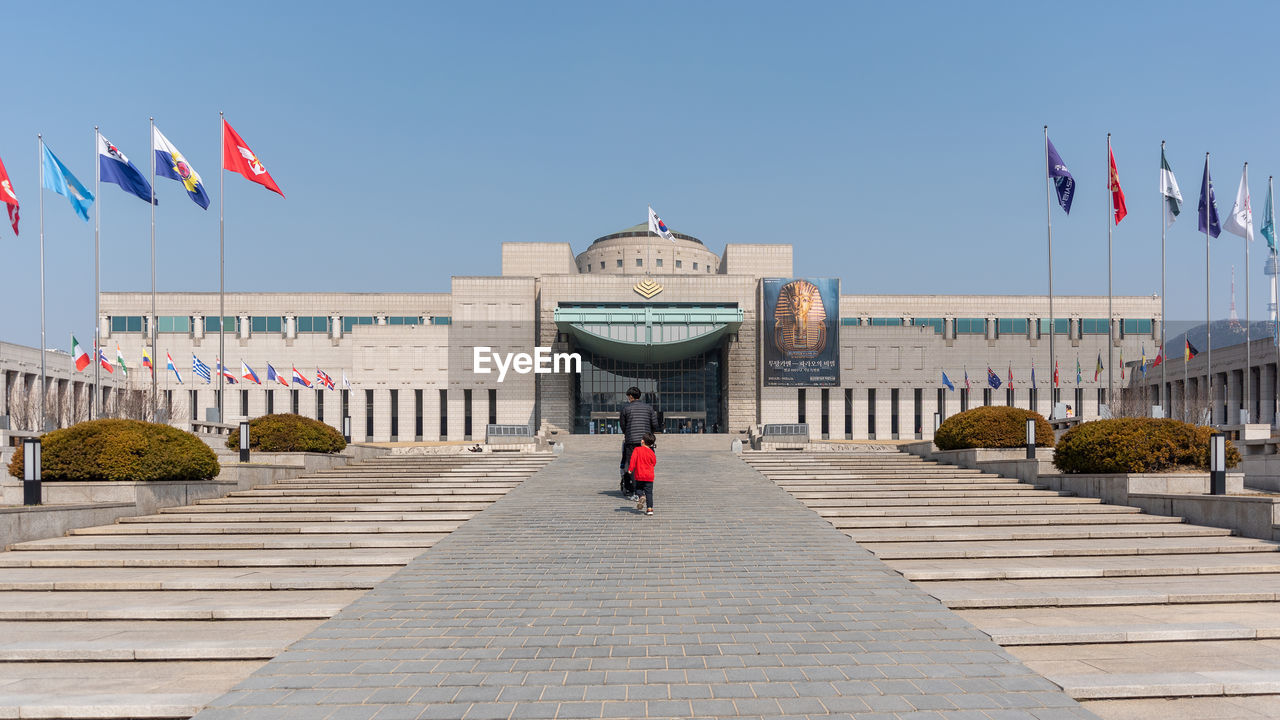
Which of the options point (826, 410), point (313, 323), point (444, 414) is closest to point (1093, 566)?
point (826, 410)

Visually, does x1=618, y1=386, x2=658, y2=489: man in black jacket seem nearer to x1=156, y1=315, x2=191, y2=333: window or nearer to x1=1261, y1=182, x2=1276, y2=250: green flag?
x1=1261, y1=182, x2=1276, y2=250: green flag

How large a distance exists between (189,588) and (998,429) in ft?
64.6

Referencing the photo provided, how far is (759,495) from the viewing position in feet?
59.2

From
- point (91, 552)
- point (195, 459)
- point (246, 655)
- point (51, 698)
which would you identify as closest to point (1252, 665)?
point (246, 655)

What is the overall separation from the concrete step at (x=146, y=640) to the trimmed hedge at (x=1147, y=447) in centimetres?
1561

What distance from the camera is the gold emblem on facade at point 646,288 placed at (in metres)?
60.2

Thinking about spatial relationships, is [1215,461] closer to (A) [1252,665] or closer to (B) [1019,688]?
(A) [1252,665]

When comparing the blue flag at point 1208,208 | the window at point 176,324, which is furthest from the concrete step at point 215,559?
the window at point 176,324

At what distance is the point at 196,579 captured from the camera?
10.3 meters

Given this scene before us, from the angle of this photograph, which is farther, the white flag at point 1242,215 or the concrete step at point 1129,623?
the white flag at point 1242,215

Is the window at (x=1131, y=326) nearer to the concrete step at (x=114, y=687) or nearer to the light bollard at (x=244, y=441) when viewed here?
the light bollard at (x=244, y=441)

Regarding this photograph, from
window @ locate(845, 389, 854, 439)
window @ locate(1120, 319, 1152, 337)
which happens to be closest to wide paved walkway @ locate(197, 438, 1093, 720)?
window @ locate(845, 389, 854, 439)

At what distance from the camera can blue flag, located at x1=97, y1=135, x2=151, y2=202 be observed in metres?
26.5

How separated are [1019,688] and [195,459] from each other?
1611 centimetres
